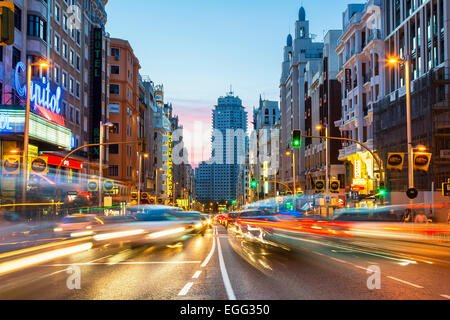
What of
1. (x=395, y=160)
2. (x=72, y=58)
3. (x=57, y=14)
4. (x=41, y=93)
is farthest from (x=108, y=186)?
(x=395, y=160)

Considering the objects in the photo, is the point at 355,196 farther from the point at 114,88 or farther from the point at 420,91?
the point at 114,88

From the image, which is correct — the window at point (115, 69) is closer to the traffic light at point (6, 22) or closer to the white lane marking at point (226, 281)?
the white lane marking at point (226, 281)

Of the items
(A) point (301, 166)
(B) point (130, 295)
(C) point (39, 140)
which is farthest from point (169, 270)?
(A) point (301, 166)

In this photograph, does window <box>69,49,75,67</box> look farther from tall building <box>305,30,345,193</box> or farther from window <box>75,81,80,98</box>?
tall building <box>305,30,345,193</box>

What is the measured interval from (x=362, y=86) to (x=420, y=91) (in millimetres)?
16366

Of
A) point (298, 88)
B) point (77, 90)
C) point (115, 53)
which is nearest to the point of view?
point (77, 90)

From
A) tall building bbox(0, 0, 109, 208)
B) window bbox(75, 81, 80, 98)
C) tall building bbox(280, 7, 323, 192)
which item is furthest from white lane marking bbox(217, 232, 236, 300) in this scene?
tall building bbox(280, 7, 323, 192)

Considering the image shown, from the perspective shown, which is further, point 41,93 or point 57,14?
point 57,14

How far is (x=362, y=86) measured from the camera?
6431cm

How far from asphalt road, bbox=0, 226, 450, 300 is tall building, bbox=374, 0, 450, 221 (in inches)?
1077

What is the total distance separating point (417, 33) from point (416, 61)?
108 inches

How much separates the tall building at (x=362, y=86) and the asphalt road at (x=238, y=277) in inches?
1572

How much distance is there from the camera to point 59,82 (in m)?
54.6
